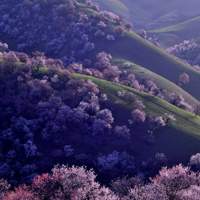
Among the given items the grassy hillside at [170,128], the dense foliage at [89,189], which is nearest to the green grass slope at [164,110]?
the grassy hillside at [170,128]

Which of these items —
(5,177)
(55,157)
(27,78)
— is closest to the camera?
(5,177)

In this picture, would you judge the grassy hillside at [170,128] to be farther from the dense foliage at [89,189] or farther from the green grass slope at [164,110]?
the dense foliage at [89,189]

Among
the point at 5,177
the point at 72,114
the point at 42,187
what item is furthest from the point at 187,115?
the point at 42,187

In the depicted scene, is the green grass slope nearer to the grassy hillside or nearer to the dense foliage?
the grassy hillside

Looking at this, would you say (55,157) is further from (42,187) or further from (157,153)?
(42,187)

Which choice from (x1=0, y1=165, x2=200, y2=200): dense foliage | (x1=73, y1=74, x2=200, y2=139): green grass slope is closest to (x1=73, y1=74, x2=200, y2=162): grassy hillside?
(x1=73, y1=74, x2=200, y2=139): green grass slope

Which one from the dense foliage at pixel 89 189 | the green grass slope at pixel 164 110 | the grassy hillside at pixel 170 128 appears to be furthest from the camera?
the green grass slope at pixel 164 110

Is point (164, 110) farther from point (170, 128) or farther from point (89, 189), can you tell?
point (89, 189)

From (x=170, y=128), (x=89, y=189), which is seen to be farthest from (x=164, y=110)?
(x=89, y=189)

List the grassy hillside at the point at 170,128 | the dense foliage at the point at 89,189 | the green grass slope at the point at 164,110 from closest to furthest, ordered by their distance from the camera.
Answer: the dense foliage at the point at 89,189
the grassy hillside at the point at 170,128
the green grass slope at the point at 164,110
